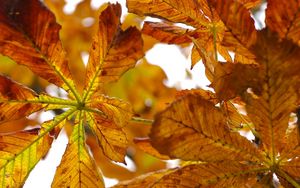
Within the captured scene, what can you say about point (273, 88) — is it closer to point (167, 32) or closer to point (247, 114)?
point (247, 114)

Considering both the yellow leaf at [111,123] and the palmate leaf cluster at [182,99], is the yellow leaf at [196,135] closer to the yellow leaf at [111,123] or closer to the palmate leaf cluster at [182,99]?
the palmate leaf cluster at [182,99]

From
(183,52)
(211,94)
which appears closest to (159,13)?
(211,94)

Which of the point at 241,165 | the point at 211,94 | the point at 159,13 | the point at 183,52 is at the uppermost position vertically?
the point at 183,52

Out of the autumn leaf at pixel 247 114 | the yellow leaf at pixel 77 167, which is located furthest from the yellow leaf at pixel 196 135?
the yellow leaf at pixel 77 167

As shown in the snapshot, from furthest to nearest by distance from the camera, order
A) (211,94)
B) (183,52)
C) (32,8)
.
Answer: (183,52) → (211,94) → (32,8)

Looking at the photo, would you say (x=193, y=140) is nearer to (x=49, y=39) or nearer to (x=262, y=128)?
(x=262, y=128)

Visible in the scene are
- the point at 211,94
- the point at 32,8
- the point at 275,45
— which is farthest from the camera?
the point at 211,94

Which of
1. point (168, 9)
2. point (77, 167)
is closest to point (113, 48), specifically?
point (168, 9)
